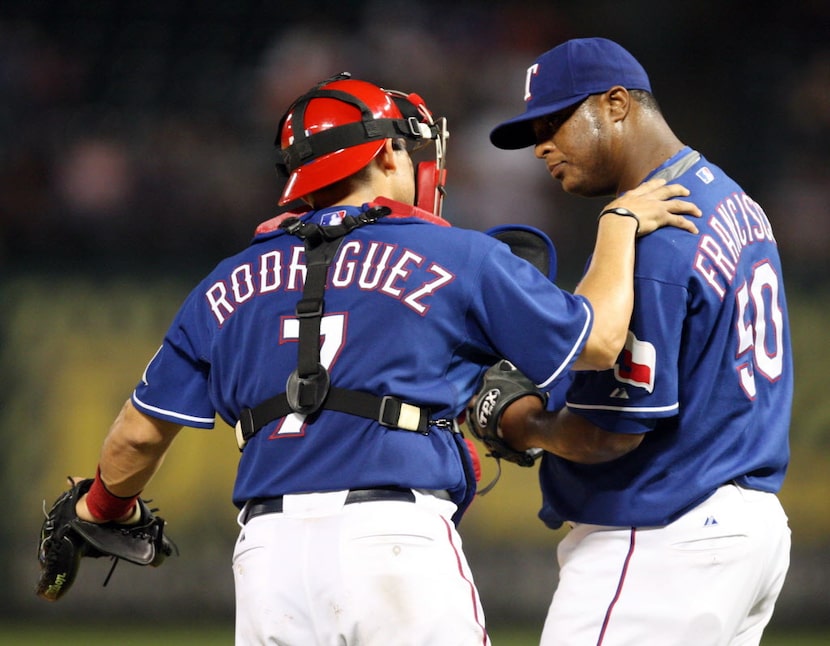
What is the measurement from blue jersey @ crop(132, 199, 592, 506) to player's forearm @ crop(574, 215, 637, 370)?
0.05 metres

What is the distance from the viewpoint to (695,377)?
3.31 metres

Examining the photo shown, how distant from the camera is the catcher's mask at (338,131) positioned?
318cm

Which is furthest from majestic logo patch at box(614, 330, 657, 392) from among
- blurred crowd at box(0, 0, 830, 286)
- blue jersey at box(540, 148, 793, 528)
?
blurred crowd at box(0, 0, 830, 286)

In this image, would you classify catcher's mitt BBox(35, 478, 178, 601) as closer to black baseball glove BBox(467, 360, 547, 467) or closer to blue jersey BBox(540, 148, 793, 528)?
black baseball glove BBox(467, 360, 547, 467)

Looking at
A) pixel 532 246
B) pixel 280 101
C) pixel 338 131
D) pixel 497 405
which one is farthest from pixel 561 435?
pixel 280 101

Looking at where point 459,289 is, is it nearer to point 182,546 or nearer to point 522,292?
point 522,292

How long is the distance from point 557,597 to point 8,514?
493 centimetres

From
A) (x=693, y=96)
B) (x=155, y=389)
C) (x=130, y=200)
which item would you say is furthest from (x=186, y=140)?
(x=155, y=389)

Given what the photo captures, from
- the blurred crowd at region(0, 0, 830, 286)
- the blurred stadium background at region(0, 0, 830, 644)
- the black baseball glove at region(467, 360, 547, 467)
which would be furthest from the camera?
the blurred crowd at region(0, 0, 830, 286)

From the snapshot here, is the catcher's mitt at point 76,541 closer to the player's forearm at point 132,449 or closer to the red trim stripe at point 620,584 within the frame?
the player's forearm at point 132,449

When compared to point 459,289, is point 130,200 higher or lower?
lower

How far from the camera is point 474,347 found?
3023 millimetres

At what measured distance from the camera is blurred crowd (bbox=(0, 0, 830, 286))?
26.2ft

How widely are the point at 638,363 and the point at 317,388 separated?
3.03ft
